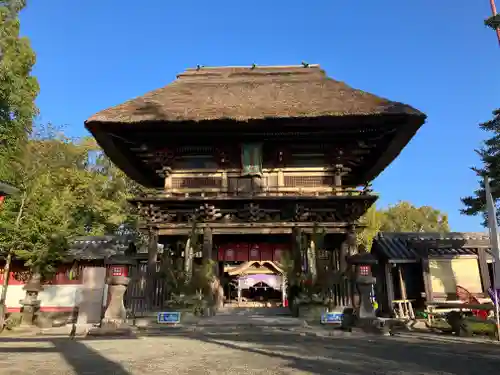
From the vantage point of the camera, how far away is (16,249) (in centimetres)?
1420

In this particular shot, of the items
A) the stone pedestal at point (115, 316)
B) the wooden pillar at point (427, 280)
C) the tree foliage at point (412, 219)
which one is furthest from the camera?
the tree foliage at point (412, 219)

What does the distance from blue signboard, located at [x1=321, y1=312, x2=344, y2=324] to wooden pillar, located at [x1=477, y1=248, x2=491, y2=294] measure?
9.18 metres

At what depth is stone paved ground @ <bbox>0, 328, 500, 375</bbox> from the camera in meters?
4.68

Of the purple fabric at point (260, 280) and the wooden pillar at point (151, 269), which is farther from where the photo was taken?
the purple fabric at point (260, 280)

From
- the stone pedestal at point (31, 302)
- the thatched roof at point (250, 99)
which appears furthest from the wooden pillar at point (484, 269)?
the stone pedestal at point (31, 302)

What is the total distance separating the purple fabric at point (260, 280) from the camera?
21844 millimetres

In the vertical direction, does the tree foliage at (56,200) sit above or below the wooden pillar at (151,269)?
above

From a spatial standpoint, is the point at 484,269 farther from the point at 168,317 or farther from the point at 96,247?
the point at 96,247

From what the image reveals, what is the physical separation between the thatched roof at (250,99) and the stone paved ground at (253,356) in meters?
6.41

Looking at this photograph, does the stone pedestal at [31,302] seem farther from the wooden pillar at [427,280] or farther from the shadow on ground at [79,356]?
the wooden pillar at [427,280]

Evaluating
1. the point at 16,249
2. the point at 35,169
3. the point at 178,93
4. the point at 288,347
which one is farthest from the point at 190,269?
the point at 35,169

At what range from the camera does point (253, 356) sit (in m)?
5.56

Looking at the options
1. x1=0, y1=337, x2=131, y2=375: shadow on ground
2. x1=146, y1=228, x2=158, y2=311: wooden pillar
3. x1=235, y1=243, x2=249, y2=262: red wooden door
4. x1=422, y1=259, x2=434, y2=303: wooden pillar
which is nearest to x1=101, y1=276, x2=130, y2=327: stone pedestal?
x1=0, y1=337, x2=131, y2=375: shadow on ground

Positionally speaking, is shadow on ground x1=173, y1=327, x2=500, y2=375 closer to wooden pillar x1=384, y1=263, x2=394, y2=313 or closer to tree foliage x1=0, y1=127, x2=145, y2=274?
wooden pillar x1=384, y1=263, x2=394, y2=313
